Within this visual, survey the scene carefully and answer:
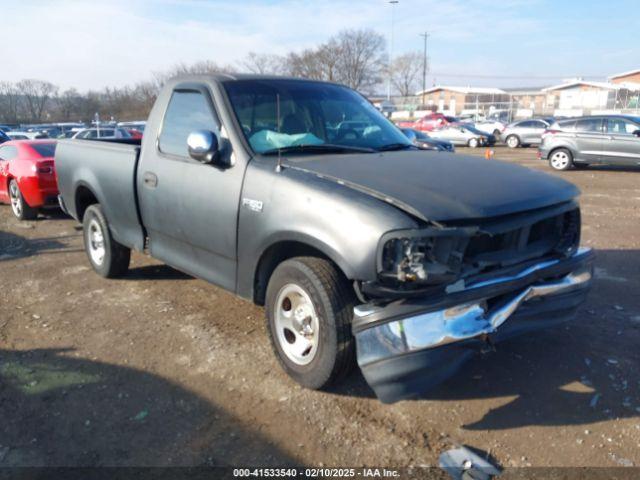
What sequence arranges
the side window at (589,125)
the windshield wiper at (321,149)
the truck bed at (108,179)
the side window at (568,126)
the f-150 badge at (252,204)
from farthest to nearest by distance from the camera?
the side window at (568,126) → the side window at (589,125) → the truck bed at (108,179) → the windshield wiper at (321,149) → the f-150 badge at (252,204)

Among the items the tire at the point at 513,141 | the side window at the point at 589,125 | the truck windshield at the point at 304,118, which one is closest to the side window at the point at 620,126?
the side window at the point at 589,125

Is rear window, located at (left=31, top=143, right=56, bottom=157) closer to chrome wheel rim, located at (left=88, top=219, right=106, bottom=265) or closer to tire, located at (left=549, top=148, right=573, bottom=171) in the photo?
chrome wheel rim, located at (left=88, top=219, right=106, bottom=265)

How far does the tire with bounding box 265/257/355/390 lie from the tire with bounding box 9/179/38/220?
7.39 m

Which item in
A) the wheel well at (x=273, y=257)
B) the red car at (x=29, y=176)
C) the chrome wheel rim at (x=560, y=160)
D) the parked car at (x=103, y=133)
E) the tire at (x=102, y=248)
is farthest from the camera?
the parked car at (x=103, y=133)

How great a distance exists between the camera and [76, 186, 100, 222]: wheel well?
5835mm

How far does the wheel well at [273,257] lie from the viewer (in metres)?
3.34

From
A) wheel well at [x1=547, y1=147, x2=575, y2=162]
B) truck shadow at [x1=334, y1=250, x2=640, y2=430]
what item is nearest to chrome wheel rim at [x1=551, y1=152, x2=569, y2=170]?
wheel well at [x1=547, y1=147, x2=575, y2=162]

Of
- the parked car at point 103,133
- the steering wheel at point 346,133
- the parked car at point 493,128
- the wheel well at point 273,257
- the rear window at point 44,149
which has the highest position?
the parked car at point 493,128

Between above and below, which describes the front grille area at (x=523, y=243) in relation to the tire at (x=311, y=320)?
above

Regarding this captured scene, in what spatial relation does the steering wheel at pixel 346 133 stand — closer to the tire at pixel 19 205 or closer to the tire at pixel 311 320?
the tire at pixel 311 320

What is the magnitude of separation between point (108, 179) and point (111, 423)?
8.83 ft

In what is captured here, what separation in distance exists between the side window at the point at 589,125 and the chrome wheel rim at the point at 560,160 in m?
0.95

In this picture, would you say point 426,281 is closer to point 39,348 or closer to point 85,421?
point 85,421

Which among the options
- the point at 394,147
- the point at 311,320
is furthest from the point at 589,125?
the point at 311,320
